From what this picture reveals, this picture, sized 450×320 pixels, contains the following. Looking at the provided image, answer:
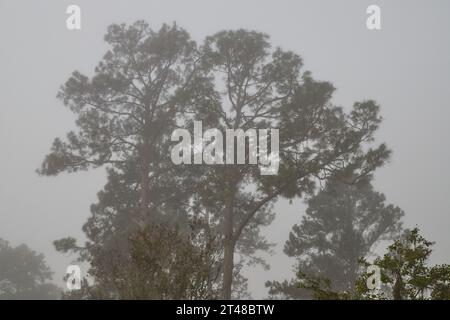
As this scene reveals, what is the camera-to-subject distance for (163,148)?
19.6m

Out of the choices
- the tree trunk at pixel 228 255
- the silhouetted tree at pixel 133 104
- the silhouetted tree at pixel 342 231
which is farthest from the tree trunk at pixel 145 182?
the silhouetted tree at pixel 342 231

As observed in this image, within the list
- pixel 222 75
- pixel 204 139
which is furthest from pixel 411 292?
pixel 222 75

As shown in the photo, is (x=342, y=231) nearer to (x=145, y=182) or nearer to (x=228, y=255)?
(x=228, y=255)

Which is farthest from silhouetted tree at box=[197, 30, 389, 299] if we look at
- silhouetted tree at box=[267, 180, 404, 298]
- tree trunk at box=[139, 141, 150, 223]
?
silhouetted tree at box=[267, 180, 404, 298]

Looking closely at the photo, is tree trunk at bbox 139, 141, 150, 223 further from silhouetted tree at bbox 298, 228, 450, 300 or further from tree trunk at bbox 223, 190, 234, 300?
silhouetted tree at bbox 298, 228, 450, 300

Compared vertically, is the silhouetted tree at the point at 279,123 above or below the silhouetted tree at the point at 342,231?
above

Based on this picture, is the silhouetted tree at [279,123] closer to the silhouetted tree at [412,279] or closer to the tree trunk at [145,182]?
the tree trunk at [145,182]

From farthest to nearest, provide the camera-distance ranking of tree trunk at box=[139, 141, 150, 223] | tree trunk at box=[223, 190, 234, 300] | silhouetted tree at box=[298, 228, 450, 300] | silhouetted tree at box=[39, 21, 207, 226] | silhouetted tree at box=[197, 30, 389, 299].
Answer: silhouetted tree at box=[39, 21, 207, 226]
tree trunk at box=[139, 141, 150, 223]
silhouetted tree at box=[197, 30, 389, 299]
tree trunk at box=[223, 190, 234, 300]
silhouetted tree at box=[298, 228, 450, 300]

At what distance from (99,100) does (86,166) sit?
2955 mm

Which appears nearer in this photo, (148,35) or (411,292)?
(411,292)

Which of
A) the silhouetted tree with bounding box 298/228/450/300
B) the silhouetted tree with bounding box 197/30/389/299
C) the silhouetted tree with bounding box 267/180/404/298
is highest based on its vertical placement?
the silhouetted tree with bounding box 197/30/389/299

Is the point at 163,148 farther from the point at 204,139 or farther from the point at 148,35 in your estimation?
the point at 148,35
